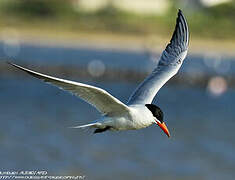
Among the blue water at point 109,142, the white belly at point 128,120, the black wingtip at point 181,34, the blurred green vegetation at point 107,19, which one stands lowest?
the blurred green vegetation at point 107,19

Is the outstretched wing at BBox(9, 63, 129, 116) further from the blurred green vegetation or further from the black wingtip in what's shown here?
the blurred green vegetation

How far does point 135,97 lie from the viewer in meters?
11.8

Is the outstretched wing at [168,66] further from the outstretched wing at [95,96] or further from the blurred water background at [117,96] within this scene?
the blurred water background at [117,96]

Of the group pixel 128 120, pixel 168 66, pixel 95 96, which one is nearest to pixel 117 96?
pixel 168 66

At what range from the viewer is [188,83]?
39.3 metres

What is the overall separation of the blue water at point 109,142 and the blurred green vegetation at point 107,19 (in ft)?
102

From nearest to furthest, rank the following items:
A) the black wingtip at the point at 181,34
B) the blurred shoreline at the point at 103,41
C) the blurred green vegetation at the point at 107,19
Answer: the black wingtip at the point at 181,34
the blurred shoreline at the point at 103,41
the blurred green vegetation at the point at 107,19

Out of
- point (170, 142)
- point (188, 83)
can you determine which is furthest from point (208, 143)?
point (188, 83)

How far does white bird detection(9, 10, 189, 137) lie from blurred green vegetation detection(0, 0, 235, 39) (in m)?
50.5

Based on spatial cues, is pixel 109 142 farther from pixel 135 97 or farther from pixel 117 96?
pixel 135 97

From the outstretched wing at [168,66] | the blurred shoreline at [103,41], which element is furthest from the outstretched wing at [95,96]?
the blurred shoreline at [103,41]

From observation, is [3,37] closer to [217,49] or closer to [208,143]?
[217,49]

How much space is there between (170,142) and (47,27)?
41437 millimetres

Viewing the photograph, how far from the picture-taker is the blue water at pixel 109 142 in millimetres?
20594
